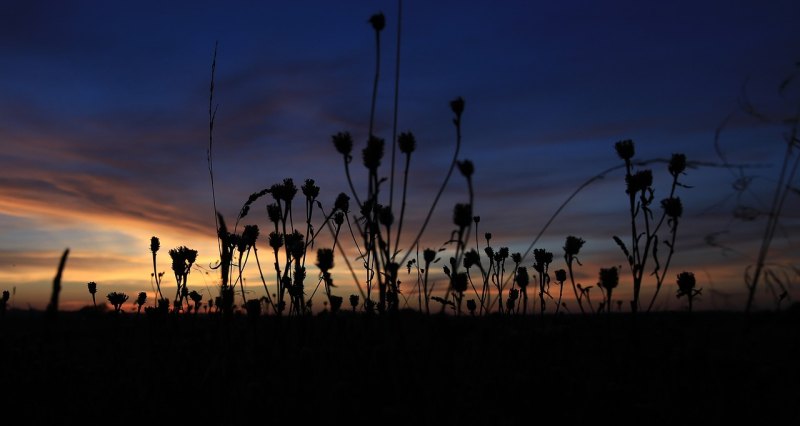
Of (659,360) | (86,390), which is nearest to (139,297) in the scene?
(86,390)

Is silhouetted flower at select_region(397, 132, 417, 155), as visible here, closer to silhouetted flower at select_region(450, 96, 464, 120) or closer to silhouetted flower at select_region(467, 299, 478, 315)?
silhouetted flower at select_region(450, 96, 464, 120)

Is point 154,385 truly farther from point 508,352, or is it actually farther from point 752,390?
point 752,390

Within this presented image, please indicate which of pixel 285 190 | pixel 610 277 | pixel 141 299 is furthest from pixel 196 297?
pixel 610 277

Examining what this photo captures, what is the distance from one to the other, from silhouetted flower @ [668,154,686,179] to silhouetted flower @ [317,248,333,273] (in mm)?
2720

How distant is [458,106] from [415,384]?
4.69 ft

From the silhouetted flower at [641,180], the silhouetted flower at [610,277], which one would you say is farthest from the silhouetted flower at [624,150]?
the silhouetted flower at [610,277]

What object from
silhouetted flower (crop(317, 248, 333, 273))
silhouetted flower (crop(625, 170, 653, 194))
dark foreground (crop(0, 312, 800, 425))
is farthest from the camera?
silhouetted flower (crop(625, 170, 653, 194))

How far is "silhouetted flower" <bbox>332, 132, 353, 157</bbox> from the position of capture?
298 centimetres

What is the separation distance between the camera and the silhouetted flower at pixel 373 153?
2611 millimetres

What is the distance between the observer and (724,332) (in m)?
6.12

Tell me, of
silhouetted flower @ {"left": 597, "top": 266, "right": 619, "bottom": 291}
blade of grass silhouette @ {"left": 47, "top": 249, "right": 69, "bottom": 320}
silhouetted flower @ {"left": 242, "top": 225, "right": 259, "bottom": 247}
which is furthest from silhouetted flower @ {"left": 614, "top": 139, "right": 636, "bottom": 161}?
blade of grass silhouette @ {"left": 47, "top": 249, "right": 69, "bottom": 320}

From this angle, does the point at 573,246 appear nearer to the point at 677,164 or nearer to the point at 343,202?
the point at 677,164

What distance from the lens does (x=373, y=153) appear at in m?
2.62

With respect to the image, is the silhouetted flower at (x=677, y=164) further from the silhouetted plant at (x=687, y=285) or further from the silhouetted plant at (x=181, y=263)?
the silhouetted plant at (x=181, y=263)
